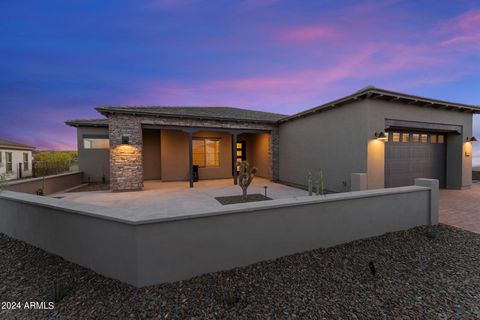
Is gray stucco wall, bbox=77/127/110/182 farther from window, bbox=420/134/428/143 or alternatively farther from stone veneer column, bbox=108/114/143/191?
window, bbox=420/134/428/143

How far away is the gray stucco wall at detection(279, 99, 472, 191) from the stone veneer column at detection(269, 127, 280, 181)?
835 mm

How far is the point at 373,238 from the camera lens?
12.4ft

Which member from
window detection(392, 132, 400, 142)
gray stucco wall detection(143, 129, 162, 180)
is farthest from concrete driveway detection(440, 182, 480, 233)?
gray stucco wall detection(143, 129, 162, 180)

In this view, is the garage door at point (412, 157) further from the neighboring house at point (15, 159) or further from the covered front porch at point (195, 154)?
the neighboring house at point (15, 159)

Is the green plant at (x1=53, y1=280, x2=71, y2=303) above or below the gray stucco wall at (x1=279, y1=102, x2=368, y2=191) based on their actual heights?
below

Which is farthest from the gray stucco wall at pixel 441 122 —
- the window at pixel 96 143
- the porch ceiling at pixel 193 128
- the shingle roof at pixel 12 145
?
the shingle roof at pixel 12 145

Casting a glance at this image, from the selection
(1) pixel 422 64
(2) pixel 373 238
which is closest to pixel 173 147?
(2) pixel 373 238

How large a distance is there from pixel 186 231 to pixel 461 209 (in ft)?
27.2

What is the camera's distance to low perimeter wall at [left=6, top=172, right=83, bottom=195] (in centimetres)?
584

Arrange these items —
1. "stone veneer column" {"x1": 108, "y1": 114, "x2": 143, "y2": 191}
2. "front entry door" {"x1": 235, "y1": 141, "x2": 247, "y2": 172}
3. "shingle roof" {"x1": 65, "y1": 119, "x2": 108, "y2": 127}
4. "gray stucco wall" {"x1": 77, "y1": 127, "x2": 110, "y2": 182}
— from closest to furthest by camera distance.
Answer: "stone veneer column" {"x1": 108, "y1": 114, "x2": 143, "y2": 191}
"shingle roof" {"x1": 65, "y1": 119, "x2": 108, "y2": 127}
"gray stucco wall" {"x1": 77, "y1": 127, "x2": 110, "y2": 182}
"front entry door" {"x1": 235, "y1": 141, "x2": 247, "y2": 172}

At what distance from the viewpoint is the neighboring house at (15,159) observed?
1409 centimetres

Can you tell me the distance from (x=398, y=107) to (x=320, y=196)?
6.17 m

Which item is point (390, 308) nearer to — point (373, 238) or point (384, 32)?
point (373, 238)

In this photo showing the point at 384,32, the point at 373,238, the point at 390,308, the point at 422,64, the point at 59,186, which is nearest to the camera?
the point at 390,308
